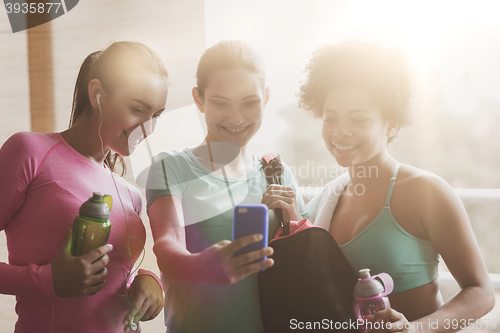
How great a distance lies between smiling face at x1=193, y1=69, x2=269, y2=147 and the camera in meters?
0.78

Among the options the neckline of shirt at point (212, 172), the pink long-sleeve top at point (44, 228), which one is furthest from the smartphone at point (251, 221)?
the pink long-sleeve top at point (44, 228)

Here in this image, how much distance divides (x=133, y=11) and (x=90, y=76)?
1.19ft

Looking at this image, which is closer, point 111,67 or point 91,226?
point 91,226

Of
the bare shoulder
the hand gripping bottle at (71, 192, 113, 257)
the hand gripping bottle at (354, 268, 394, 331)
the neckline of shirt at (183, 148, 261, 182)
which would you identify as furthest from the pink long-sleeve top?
the bare shoulder

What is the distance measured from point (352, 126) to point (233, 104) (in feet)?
0.91

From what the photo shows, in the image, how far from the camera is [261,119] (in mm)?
828

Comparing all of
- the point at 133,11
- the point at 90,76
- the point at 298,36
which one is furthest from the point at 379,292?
the point at 133,11

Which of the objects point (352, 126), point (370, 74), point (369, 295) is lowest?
point (369, 295)

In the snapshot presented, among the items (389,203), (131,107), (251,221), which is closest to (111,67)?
(131,107)

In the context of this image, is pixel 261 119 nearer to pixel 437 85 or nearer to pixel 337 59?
pixel 337 59

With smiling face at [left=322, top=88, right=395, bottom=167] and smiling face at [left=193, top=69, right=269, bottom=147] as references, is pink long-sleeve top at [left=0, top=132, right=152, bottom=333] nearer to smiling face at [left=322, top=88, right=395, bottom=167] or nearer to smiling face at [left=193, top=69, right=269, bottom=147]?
smiling face at [left=193, top=69, right=269, bottom=147]

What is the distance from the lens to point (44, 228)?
76 centimetres

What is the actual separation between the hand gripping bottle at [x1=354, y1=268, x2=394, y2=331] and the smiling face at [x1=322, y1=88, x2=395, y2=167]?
27 centimetres

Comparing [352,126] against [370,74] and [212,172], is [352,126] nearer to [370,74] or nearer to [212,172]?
[370,74]
